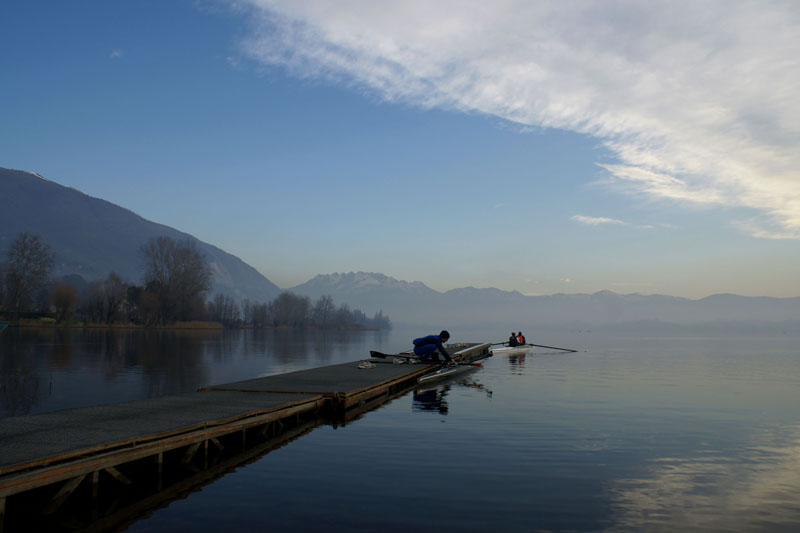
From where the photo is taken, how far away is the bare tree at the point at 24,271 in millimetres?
129750

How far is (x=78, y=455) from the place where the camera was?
11.5 metres

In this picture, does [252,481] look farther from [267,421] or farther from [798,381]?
[798,381]

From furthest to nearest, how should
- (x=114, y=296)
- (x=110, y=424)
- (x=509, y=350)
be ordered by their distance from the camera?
(x=114, y=296) < (x=509, y=350) < (x=110, y=424)

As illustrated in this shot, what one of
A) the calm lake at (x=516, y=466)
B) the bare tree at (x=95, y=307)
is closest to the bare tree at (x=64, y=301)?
the bare tree at (x=95, y=307)

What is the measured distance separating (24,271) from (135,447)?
5626 inches

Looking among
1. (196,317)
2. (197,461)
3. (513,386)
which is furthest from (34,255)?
(197,461)

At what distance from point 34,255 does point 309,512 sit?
14758cm

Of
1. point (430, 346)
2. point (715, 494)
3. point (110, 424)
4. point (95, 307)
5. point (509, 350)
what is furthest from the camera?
point (95, 307)

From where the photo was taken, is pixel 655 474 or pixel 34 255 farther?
pixel 34 255

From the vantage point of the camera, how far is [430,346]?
40.2m

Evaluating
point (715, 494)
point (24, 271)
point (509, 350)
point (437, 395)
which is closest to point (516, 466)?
point (715, 494)

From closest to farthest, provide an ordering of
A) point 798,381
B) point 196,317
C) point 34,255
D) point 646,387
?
point 646,387, point 798,381, point 34,255, point 196,317

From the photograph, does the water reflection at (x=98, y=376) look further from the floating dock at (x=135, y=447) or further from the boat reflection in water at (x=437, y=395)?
the boat reflection in water at (x=437, y=395)

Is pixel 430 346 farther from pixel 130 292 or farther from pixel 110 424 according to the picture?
pixel 130 292
